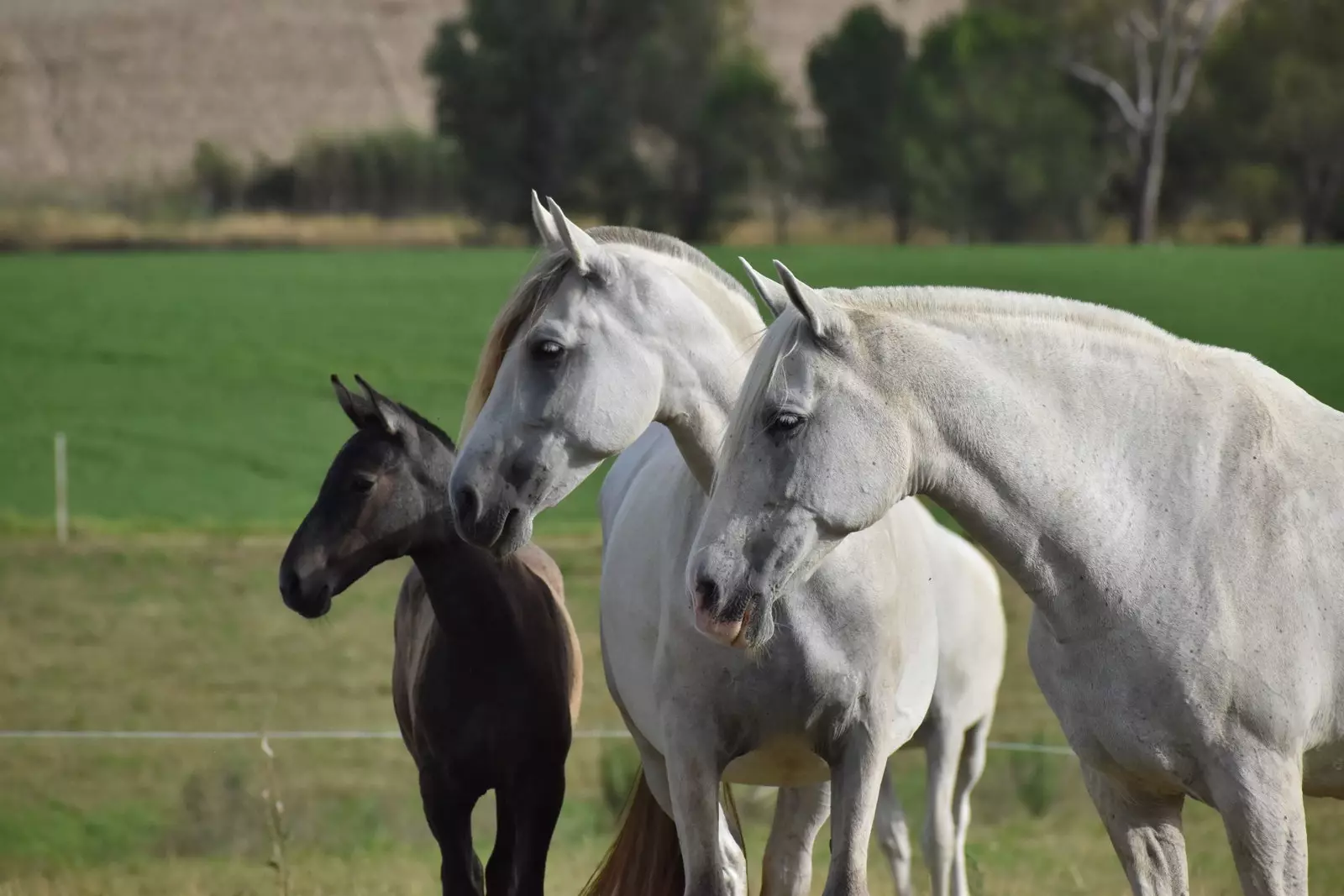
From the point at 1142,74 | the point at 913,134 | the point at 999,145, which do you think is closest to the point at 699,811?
the point at 999,145

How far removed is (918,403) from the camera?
9.63 feet

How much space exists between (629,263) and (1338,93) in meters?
29.5

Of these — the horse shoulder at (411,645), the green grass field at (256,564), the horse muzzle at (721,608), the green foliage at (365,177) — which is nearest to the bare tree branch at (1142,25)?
the green grass field at (256,564)

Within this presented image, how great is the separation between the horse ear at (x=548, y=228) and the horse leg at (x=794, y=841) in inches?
61.8

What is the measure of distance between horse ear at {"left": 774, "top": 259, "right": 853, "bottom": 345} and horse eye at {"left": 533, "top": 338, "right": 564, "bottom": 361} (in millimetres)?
754

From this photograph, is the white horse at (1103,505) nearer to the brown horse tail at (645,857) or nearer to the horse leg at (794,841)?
the horse leg at (794,841)

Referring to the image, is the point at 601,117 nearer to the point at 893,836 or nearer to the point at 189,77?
the point at 189,77

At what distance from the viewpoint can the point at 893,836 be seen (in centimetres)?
573

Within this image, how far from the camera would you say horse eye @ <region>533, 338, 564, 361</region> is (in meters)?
3.52

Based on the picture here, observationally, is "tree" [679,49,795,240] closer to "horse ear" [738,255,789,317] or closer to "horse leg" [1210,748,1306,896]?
"horse ear" [738,255,789,317]

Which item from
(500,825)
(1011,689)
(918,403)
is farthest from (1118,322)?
(1011,689)

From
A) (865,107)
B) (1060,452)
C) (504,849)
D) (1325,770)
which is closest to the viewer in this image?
(1060,452)

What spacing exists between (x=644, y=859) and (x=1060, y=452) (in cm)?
215

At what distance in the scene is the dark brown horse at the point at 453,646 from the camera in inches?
165
